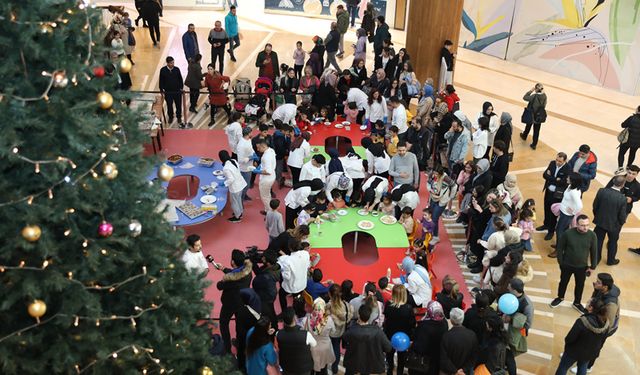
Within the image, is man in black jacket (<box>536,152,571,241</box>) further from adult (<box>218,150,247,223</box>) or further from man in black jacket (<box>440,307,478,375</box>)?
adult (<box>218,150,247,223</box>)

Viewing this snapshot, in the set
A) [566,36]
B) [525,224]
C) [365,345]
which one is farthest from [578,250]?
[566,36]

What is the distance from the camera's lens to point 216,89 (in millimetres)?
12820

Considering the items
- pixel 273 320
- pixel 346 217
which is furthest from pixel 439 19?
pixel 273 320

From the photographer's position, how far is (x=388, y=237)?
27.7 feet

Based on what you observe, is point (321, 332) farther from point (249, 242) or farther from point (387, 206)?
point (249, 242)

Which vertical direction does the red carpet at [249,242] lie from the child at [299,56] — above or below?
below

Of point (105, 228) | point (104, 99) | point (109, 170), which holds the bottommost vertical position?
point (105, 228)

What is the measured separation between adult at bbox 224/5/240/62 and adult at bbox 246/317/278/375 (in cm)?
1212

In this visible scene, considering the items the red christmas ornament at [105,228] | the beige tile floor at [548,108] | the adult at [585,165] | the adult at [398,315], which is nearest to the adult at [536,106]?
the beige tile floor at [548,108]

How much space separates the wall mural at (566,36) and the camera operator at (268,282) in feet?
40.2

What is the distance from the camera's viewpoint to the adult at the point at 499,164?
30.7ft

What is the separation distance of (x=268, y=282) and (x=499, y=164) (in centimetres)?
455

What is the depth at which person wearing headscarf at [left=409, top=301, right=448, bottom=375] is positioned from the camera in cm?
610

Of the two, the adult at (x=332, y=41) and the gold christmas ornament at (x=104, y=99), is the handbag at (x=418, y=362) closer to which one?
the gold christmas ornament at (x=104, y=99)
